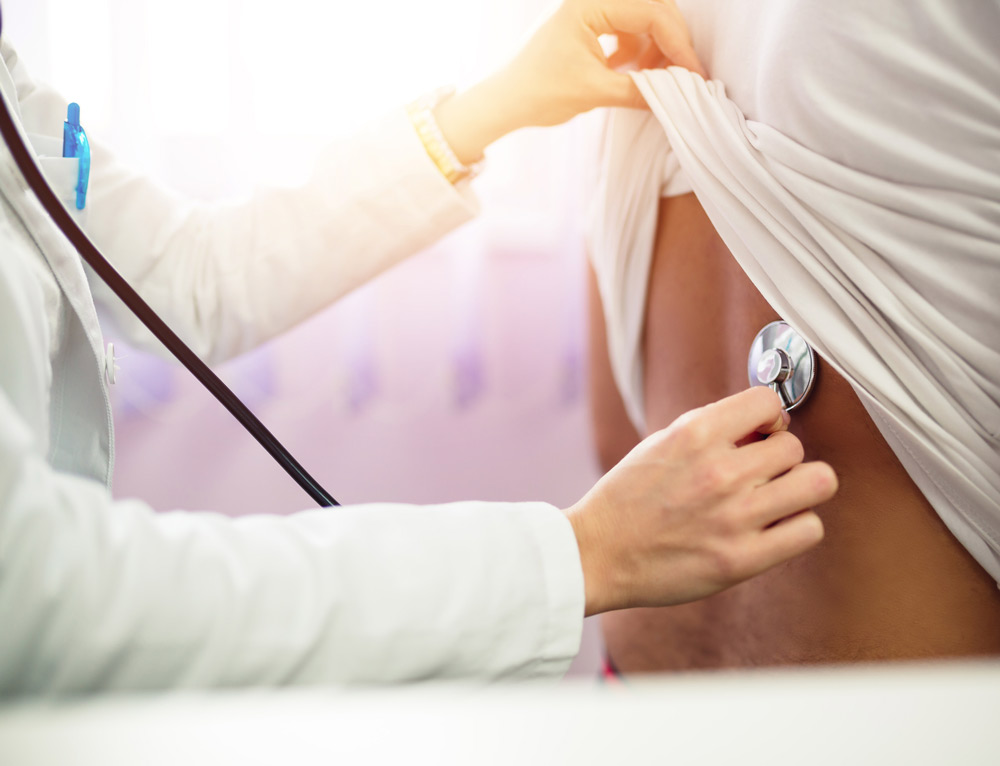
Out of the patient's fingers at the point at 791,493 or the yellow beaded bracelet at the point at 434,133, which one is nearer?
the patient's fingers at the point at 791,493

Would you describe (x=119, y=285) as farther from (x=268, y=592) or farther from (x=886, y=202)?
(x=886, y=202)

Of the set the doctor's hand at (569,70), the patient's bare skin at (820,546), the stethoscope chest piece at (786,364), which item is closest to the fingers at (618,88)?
the doctor's hand at (569,70)

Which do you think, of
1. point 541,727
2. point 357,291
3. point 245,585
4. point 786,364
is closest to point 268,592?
point 245,585

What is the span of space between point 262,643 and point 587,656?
41.7 inches

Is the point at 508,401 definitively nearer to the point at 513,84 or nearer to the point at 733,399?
the point at 513,84

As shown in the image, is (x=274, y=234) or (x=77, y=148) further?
(x=274, y=234)

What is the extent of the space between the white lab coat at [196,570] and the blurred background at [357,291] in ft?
1.63

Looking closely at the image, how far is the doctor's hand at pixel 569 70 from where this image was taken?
1.89 feet

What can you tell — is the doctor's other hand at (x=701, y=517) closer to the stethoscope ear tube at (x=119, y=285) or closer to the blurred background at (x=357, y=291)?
the stethoscope ear tube at (x=119, y=285)

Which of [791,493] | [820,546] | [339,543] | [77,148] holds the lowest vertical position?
[820,546]

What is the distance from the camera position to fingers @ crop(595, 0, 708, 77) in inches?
22.4

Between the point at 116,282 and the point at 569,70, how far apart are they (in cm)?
42

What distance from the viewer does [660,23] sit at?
0.57 m

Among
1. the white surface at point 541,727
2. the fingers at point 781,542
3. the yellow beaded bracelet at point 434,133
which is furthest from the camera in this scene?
the yellow beaded bracelet at point 434,133
